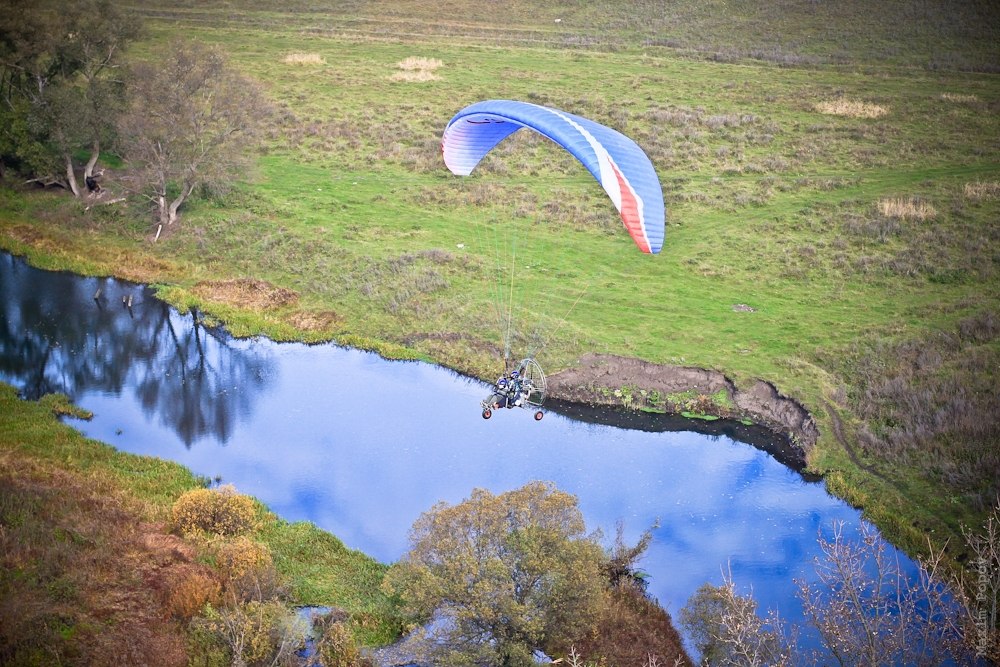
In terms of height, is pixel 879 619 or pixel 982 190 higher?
pixel 982 190

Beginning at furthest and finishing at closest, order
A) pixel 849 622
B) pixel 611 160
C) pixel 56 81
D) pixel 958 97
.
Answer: pixel 958 97 → pixel 56 81 → pixel 611 160 → pixel 849 622

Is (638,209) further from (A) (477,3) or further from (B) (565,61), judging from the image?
(A) (477,3)

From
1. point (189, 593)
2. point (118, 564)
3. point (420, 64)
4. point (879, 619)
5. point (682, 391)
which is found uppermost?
point (420, 64)

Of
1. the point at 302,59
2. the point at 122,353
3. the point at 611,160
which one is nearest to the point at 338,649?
the point at 611,160

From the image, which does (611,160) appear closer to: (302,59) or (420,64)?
(420,64)

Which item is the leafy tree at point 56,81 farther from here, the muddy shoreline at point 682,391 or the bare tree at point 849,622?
the bare tree at point 849,622

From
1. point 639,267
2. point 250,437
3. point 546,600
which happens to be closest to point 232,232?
point 250,437

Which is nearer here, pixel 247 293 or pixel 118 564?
pixel 118 564
